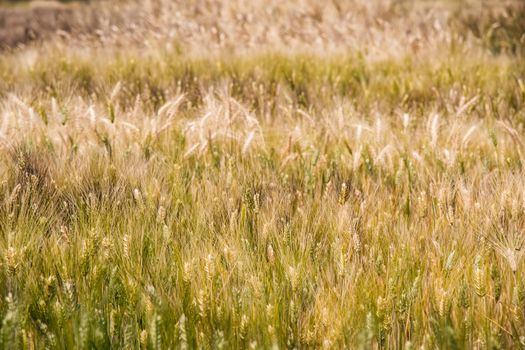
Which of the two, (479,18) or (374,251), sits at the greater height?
(479,18)

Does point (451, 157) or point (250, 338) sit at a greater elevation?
point (451, 157)

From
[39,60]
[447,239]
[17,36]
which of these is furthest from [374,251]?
[17,36]

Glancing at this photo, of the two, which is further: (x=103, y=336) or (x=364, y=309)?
(x=364, y=309)

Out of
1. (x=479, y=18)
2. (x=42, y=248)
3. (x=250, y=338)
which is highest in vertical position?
(x=479, y=18)

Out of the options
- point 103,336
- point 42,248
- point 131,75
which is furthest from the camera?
point 131,75

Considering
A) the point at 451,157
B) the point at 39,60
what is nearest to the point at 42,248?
the point at 451,157

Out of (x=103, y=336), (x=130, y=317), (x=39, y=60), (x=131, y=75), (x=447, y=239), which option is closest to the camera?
(x=103, y=336)

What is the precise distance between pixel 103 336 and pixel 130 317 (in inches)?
4.6

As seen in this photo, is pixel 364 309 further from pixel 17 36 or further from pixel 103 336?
pixel 17 36

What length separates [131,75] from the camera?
13.6 feet

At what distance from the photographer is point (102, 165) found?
2.18 m

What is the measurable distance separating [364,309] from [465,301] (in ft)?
0.84

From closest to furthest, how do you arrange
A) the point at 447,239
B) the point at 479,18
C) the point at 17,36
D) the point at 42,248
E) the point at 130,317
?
the point at 130,317
the point at 42,248
the point at 447,239
the point at 479,18
the point at 17,36

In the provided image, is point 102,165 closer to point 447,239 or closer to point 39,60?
point 447,239
